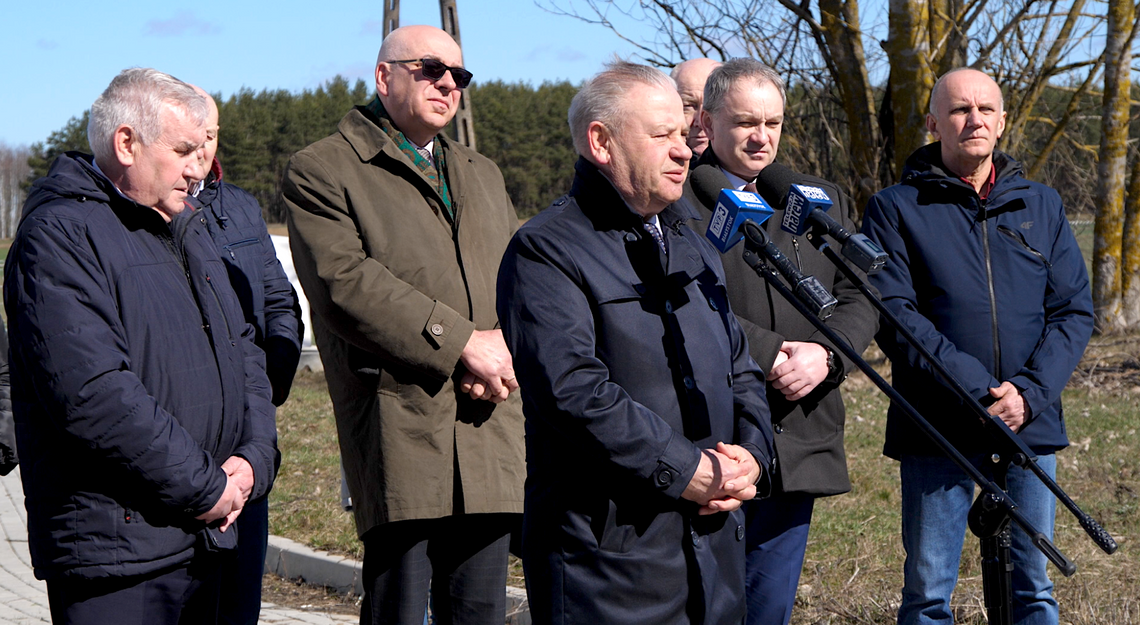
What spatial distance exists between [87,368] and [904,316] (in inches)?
98.3

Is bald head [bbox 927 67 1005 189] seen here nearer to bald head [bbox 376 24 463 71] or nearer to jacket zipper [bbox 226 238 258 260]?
bald head [bbox 376 24 463 71]

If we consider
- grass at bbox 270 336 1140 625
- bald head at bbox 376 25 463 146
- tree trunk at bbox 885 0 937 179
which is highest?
tree trunk at bbox 885 0 937 179

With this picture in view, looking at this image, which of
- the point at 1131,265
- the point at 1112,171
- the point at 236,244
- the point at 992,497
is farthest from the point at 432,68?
the point at 1131,265

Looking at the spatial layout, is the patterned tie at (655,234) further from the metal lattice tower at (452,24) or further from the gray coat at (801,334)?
the metal lattice tower at (452,24)

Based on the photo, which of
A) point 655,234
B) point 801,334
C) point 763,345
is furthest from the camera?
point 801,334

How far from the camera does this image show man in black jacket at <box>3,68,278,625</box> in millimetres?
2672

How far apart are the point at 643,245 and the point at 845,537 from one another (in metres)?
3.48

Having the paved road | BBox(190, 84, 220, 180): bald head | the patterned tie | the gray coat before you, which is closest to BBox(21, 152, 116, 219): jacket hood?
BBox(190, 84, 220, 180): bald head

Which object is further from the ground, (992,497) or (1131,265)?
(1131,265)

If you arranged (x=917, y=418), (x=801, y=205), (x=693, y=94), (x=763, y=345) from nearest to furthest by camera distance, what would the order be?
(x=917, y=418) < (x=801, y=205) < (x=763, y=345) < (x=693, y=94)

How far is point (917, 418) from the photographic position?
2.34 meters

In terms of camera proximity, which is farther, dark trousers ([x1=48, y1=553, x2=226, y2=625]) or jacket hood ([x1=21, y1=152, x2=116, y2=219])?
jacket hood ([x1=21, y1=152, x2=116, y2=219])

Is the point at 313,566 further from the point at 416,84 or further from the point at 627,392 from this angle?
the point at 627,392

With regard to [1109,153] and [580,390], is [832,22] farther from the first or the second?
[580,390]
